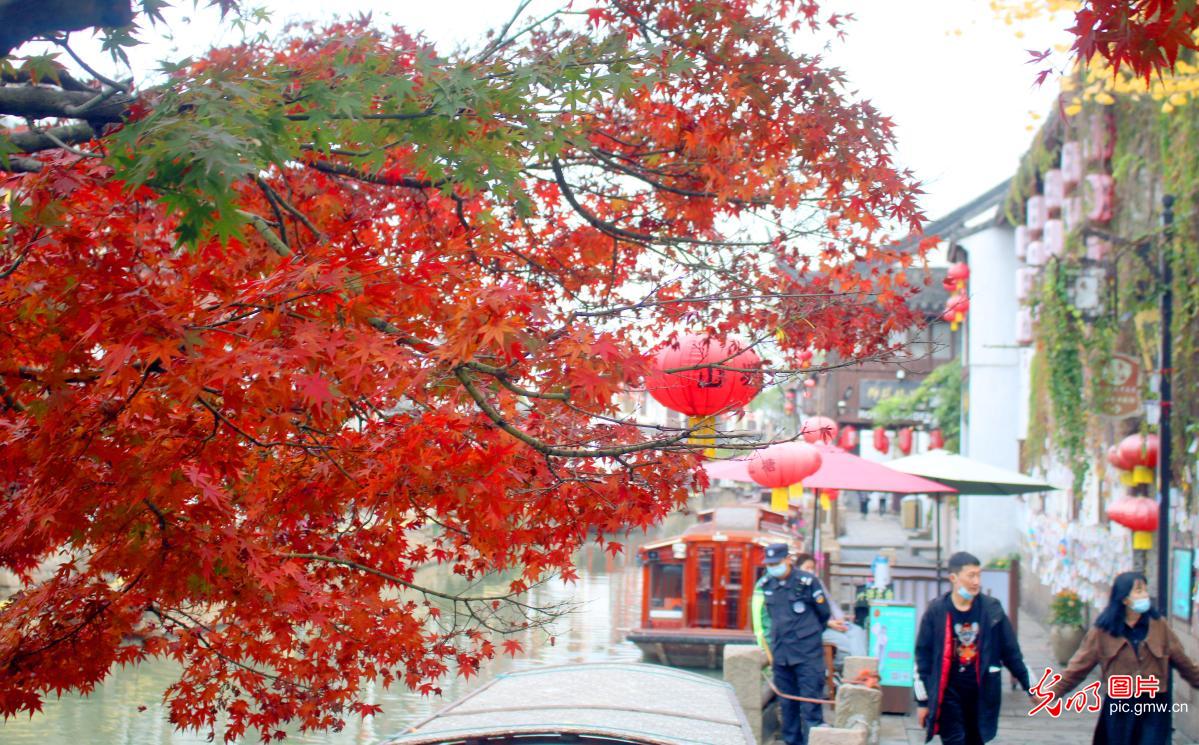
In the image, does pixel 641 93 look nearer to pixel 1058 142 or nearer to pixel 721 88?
pixel 721 88

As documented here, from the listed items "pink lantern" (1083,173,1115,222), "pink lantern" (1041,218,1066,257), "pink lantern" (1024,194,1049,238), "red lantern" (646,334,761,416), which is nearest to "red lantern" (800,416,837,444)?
"red lantern" (646,334,761,416)

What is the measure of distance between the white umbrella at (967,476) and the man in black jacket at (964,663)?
7.09m

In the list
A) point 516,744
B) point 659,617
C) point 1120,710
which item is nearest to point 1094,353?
point 659,617

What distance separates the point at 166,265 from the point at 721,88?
12.4 ft

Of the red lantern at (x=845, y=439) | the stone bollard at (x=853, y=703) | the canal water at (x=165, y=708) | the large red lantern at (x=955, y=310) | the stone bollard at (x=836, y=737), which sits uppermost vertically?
the red lantern at (x=845, y=439)

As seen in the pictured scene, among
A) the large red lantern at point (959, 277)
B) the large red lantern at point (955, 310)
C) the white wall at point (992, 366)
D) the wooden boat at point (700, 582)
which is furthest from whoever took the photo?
the white wall at point (992, 366)

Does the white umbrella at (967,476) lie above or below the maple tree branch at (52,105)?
below

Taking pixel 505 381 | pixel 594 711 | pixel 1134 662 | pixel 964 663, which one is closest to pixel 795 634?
pixel 964 663

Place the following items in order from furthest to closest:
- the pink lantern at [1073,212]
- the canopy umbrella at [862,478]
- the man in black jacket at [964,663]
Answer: the pink lantern at [1073,212] < the canopy umbrella at [862,478] < the man in black jacket at [964,663]

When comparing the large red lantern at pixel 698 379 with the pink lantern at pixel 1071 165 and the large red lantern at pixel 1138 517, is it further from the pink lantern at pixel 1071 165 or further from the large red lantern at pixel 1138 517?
the pink lantern at pixel 1071 165

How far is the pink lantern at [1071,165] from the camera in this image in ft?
60.4

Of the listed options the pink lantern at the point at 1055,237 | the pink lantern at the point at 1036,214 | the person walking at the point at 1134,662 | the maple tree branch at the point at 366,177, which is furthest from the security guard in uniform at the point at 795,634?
the pink lantern at the point at 1036,214

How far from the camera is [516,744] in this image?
497 cm

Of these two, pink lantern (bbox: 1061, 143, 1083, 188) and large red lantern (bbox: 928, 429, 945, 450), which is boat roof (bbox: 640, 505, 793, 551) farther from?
large red lantern (bbox: 928, 429, 945, 450)
